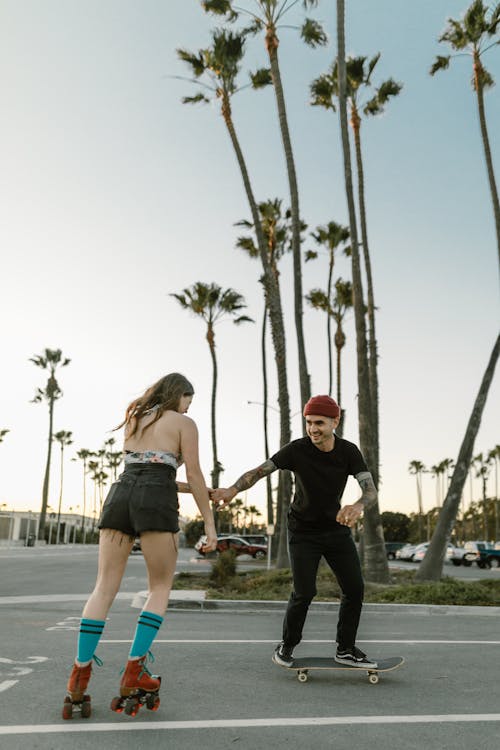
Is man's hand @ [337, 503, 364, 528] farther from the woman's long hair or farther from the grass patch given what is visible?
the grass patch

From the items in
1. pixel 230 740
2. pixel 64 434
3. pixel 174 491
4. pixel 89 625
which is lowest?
pixel 230 740

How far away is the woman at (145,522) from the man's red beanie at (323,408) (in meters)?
1.06

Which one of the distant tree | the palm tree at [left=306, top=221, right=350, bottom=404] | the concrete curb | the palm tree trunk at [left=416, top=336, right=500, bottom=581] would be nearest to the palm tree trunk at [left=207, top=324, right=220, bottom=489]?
the palm tree at [left=306, top=221, right=350, bottom=404]

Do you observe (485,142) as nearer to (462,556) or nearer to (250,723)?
(250,723)

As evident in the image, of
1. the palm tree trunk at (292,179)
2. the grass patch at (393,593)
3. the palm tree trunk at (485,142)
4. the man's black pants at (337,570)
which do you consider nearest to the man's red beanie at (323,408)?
the man's black pants at (337,570)

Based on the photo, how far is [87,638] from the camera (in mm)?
3957

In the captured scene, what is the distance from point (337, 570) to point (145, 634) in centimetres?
173

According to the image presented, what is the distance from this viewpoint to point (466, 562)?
43.8 metres

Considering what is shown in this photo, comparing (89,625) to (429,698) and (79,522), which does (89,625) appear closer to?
(429,698)

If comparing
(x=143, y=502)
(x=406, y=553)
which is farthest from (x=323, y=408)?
(x=406, y=553)

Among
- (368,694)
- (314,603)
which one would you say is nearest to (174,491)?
(368,694)

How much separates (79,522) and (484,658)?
143125 millimetres

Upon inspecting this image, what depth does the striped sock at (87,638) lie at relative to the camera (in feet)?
12.9

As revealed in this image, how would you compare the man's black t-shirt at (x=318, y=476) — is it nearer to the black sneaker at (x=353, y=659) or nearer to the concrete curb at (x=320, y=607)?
the black sneaker at (x=353, y=659)
